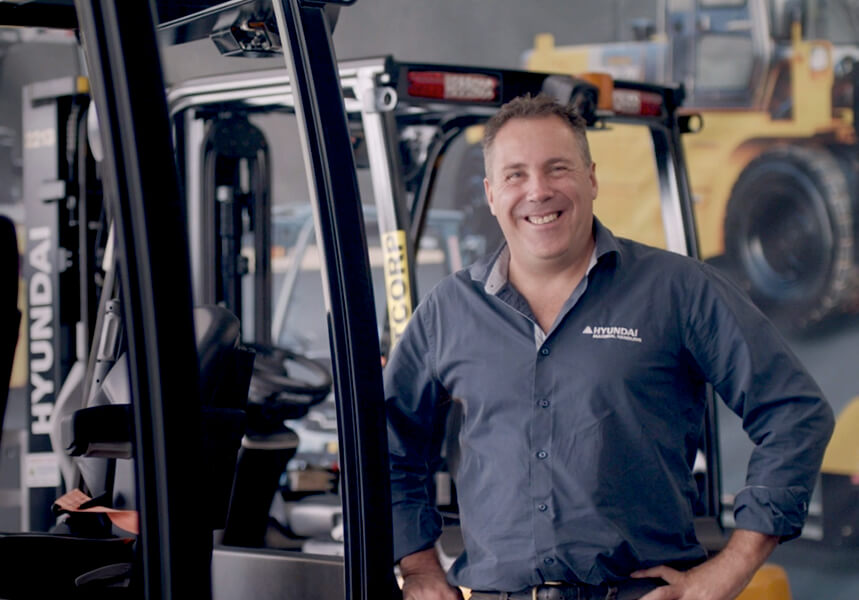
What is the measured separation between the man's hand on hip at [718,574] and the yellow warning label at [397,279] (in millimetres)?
1864

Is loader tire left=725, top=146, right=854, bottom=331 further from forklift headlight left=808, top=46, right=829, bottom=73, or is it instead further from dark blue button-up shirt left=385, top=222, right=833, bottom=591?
dark blue button-up shirt left=385, top=222, right=833, bottom=591

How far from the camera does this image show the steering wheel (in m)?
4.36

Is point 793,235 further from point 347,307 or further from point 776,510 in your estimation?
point 347,307

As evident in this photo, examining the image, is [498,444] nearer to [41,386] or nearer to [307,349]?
[41,386]

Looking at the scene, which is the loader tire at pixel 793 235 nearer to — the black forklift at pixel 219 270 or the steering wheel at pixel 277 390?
the black forklift at pixel 219 270

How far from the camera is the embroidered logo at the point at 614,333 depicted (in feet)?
6.73

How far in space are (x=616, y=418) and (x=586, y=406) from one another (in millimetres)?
61

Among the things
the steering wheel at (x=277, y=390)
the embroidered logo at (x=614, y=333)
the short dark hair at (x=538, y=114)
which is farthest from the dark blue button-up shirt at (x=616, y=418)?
the steering wheel at (x=277, y=390)

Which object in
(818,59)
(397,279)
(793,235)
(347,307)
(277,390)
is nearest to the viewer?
(347,307)

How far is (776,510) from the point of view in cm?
198

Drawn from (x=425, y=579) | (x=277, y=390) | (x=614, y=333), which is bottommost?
(x=425, y=579)

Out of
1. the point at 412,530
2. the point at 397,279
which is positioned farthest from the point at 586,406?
the point at 397,279

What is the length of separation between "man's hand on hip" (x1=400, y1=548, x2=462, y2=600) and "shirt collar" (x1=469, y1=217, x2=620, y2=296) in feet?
1.85

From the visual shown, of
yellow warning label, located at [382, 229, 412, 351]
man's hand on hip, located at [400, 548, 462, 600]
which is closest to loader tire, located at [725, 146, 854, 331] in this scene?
yellow warning label, located at [382, 229, 412, 351]
